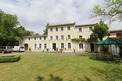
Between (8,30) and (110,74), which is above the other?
(8,30)

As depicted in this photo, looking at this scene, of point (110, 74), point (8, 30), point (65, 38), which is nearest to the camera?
point (110, 74)

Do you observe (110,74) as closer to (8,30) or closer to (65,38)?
(65,38)

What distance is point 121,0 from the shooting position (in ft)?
50.9

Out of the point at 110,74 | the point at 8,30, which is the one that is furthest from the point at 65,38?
the point at 110,74

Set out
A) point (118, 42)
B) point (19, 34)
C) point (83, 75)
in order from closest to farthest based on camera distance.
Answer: point (83, 75) < point (118, 42) < point (19, 34)

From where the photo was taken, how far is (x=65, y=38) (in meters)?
38.2

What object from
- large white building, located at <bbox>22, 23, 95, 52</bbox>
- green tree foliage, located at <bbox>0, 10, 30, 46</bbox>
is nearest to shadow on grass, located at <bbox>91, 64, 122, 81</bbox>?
large white building, located at <bbox>22, 23, 95, 52</bbox>

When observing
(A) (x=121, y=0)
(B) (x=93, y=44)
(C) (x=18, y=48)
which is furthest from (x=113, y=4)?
(C) (x=18, y=48)

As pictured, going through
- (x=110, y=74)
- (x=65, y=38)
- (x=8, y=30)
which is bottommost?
(x=110, y=74)

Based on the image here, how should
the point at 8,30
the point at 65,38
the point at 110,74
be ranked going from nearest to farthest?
the point at 110,74, the point at 65,38, the point at 8,30

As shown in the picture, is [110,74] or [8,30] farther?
[8,30]

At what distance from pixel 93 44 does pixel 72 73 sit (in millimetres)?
26902

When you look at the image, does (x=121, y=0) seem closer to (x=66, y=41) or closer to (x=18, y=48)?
(x=66, y=41)

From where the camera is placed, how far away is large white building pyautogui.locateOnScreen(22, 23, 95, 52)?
119ft
